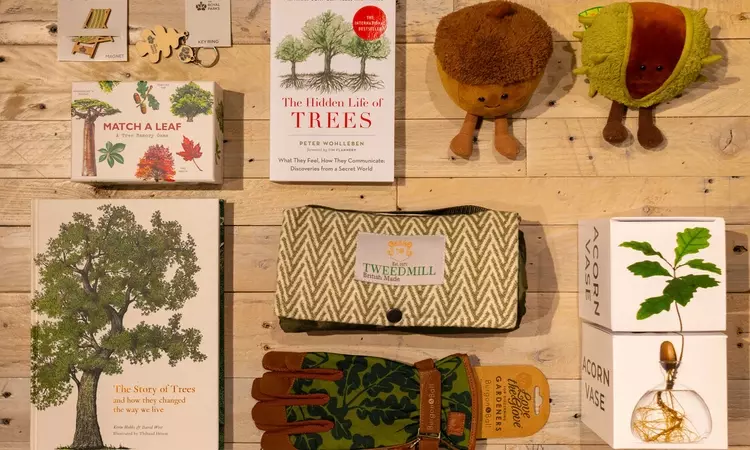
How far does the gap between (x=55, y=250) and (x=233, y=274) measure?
0.33 meters

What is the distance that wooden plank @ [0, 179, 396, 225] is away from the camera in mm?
1194

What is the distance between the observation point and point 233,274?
3.94ft

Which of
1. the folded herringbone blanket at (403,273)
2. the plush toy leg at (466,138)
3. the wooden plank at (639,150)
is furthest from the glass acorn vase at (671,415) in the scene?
the plush toy leg at (466,138)

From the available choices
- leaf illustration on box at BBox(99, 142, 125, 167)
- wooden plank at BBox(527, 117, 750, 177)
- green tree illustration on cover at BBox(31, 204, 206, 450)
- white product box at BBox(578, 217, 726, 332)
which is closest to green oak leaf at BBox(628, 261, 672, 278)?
white product box at BBox(578, 217, 726, 332)

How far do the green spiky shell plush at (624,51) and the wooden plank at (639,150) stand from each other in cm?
9

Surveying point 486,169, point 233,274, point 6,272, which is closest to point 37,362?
point 6,272

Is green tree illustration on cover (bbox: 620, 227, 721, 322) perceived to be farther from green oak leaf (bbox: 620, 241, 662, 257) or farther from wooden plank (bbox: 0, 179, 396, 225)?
wooden plank (bbox: 0, 179, 396, 225)

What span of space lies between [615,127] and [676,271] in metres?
0.30

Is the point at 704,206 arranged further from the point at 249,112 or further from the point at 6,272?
the point at 6,272

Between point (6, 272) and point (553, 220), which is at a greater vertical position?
point (553, 220)

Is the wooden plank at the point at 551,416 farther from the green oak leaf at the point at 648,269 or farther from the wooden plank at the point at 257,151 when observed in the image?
the wooden plank at the point at 257,151

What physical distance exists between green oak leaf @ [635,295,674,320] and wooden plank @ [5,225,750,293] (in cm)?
20

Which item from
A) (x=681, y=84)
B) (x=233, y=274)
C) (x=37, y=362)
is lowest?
(x=37, y=362)

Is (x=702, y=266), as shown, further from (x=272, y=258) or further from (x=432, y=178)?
(x=272, y=258)
